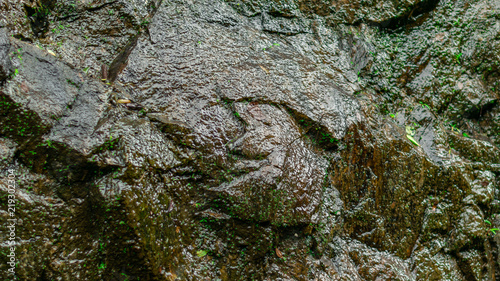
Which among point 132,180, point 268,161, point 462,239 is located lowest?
point 132,180

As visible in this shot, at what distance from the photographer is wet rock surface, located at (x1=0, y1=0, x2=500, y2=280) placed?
2.42 meters

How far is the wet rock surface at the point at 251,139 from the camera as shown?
95.2 inches

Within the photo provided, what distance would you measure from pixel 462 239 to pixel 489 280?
748mm

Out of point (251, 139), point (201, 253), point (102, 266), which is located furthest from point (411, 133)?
point (102, 266)

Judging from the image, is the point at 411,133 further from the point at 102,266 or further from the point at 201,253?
the point at 102,266

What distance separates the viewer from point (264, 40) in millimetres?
3805

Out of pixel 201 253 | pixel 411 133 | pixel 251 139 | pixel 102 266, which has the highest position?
pixel 411 133

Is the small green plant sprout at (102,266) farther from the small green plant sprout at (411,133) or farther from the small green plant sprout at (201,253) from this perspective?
the small green plant sprout at (411,133)

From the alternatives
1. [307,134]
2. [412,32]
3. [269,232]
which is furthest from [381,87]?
[269,232]

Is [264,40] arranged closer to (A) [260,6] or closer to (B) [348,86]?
(A) [260,6]

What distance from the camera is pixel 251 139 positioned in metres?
3.03

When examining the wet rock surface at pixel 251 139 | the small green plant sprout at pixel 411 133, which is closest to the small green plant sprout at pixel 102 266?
the wet rock surface at pixel 251 139

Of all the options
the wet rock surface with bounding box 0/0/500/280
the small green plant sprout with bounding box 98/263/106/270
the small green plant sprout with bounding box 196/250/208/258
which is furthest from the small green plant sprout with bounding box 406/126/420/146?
the small green plant sprout with bounding box 98/263/106/270

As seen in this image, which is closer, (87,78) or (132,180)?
(132,180)
